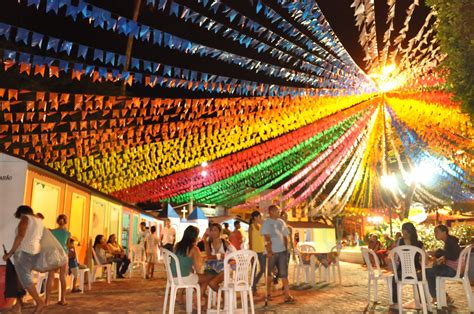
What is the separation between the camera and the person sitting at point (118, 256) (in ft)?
39.8

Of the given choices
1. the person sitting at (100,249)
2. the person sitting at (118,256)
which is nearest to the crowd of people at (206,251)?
the person sitting at (100,249)

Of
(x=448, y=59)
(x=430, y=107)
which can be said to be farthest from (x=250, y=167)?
(x=448, y=59)

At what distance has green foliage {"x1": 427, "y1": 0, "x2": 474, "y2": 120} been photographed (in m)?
5.30

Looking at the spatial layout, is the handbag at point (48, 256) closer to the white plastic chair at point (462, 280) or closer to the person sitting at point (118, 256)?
the person sitting at point (118, 256)

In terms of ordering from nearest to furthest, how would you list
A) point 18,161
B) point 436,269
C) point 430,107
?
point 436,269 < point 18,161 < point 430,107

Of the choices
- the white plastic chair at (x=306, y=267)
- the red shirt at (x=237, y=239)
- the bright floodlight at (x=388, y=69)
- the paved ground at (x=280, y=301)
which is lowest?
the paved ground at (x=280, y=301)

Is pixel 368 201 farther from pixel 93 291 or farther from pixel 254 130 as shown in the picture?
pixel 93 291

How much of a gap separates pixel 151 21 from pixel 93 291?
7205 mm

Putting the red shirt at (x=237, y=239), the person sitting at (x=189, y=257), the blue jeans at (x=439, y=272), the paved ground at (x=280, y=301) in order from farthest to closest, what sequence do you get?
the red shirt at (x=237, y=239), the paved ground at (x=280, y=301), the blue jeans at (x=439, y=272), the person sitting at (x=189, y=257)

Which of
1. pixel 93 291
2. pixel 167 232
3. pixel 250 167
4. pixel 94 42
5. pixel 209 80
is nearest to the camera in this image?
pixel 209 80

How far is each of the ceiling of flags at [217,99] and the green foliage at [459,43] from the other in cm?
98

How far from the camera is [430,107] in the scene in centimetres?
1011

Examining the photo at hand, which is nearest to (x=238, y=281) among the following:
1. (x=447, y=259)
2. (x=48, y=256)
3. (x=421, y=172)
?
(x=48, y=256)

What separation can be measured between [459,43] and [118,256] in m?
10.4
